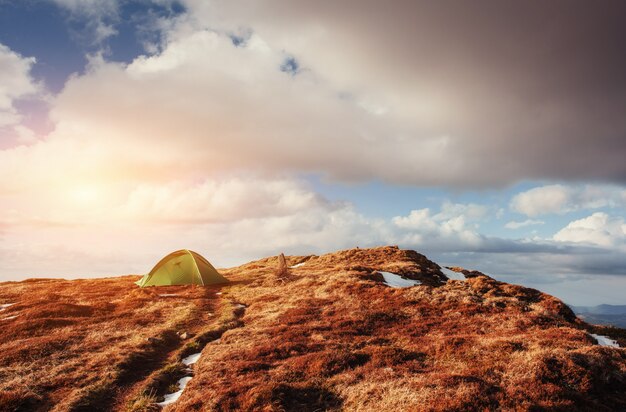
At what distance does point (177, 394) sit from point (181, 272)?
30810 mm

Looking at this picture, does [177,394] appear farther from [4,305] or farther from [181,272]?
[181,272]

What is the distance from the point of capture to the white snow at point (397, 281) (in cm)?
3624

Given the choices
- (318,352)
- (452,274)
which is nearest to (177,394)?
(318,352)

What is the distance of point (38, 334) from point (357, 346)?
20.7 meters

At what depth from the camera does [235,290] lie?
40.6m

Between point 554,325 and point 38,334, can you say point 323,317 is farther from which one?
point 38,334

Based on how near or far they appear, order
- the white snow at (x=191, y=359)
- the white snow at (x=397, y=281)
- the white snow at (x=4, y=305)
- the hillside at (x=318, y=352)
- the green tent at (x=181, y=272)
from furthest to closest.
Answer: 1. the green tent at (x=181, y=272)
2. the white snow at (x=397, y=281)
3. the white snow at (x=4, y=305)
4. the white snow at (x=191, y=359)
5. the hillside at (x=318, y=352)

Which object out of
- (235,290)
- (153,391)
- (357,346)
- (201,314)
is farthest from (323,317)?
(235,290)

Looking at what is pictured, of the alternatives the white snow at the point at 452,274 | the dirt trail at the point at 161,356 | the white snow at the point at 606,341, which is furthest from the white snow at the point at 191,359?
the white snow at the point at 452,274

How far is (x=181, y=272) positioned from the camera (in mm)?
44312

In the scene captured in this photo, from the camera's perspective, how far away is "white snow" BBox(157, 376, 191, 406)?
1451 centimetres

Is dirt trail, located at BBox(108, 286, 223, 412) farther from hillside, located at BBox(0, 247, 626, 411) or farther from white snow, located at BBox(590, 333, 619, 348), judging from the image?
white snow, located at BBox(590, 333, 619, 348)

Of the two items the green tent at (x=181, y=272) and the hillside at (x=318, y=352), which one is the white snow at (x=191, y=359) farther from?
the green tent at (x=181, y=272)

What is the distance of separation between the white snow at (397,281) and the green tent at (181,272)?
20.4 m
